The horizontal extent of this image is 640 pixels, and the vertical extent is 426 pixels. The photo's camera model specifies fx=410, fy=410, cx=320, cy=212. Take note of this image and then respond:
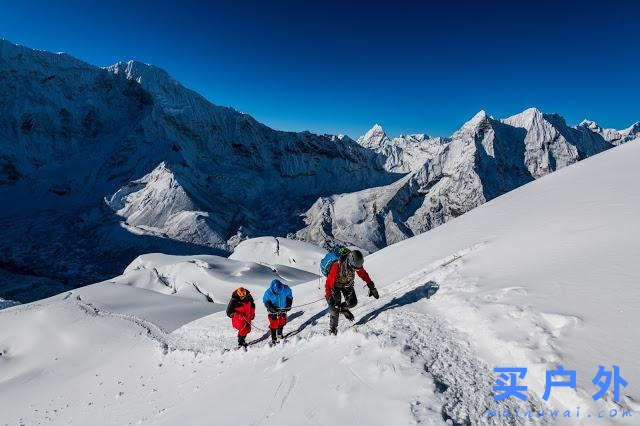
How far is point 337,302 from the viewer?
9.48m

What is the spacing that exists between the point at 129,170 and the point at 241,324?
463 feet

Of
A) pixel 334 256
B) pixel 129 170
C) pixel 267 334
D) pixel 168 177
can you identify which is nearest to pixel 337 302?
pixel 334 256

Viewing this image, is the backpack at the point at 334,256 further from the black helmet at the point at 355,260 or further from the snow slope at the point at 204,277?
the snow slope at the point at 204,277

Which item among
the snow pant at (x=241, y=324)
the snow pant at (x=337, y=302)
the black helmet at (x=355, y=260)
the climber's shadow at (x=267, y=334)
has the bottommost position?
the climber's shadow at (x=267, y=334)

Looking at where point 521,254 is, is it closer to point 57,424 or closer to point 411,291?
point 411,291

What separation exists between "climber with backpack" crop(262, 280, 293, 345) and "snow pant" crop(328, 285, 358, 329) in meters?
1.77

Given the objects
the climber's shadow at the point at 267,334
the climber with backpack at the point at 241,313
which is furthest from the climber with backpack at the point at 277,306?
the climber with backpack at the point at 241,313

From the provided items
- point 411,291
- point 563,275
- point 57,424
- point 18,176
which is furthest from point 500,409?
point 18,176

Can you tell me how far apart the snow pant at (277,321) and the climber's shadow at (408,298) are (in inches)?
84.2

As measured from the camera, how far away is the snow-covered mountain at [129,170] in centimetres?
10738

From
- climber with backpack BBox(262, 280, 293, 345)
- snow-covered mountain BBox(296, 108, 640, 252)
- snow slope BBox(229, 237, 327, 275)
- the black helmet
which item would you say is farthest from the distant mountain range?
the black helmet

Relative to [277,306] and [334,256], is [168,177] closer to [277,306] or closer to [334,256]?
[277,306]

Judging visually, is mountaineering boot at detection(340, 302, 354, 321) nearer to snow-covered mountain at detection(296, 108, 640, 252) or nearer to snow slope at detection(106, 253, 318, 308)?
snow slope at detection(106, 253, 318, 308)

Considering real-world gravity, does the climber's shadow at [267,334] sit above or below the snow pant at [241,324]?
below
